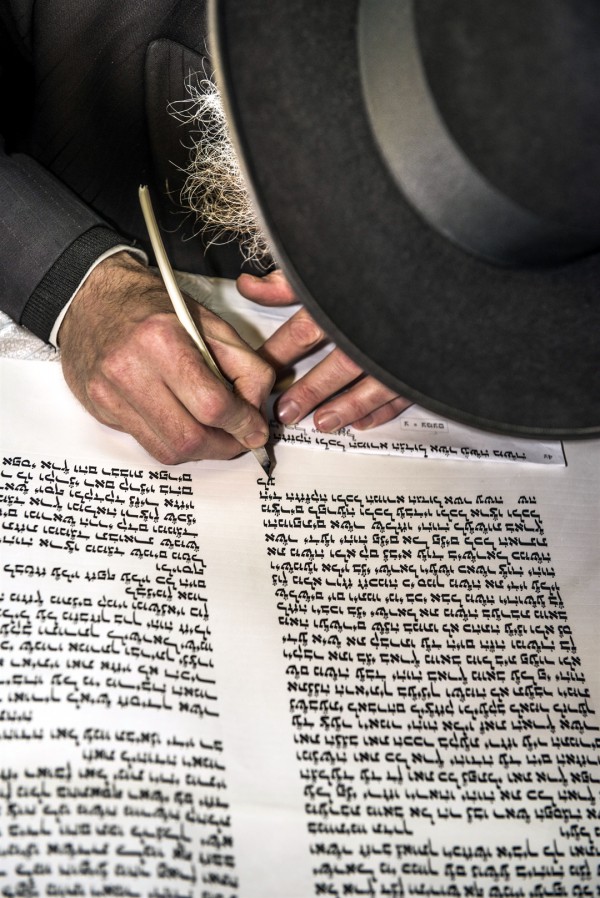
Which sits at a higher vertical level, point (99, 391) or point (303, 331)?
point (303, 331)

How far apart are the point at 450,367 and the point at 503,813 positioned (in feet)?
1.59

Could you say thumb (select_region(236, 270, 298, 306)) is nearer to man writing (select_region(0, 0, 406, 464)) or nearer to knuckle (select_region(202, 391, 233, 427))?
man writing (select_region(0, 0, 406, 464))

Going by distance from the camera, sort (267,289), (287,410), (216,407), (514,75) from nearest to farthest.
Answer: (514,75)
(216,407)
(287,410)
(267,289)

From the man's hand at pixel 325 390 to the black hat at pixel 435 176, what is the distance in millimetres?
461

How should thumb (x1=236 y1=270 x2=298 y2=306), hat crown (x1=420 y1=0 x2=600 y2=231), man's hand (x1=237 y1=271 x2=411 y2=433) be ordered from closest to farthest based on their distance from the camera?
1. hat crown (x1=420 y1=0 x2=600 y2=231)
2. man's hand (x1=237 y1=271 x2=411 y2=433)
3. thumb (x1=236 y1=270 x2=298 y2=306)

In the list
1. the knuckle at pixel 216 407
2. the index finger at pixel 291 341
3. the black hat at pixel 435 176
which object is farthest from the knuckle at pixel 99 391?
the black hat at pixel 435 176

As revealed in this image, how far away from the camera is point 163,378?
101cm

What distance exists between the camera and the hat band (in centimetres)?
56

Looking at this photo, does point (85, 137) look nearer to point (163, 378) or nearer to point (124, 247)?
point (124, 247)

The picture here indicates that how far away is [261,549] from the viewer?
993 mm

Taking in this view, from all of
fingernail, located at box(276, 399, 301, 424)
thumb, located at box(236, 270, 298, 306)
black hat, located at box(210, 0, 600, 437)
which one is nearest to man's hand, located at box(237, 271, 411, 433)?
fingernail, located at box(276, 399, 301, 424)

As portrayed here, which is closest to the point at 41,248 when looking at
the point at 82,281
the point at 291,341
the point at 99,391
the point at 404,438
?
the point at 82,281

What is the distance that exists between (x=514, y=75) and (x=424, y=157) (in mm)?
77

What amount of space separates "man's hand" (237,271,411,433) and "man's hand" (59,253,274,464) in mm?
83
